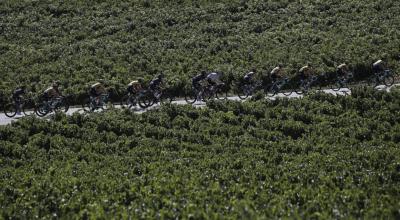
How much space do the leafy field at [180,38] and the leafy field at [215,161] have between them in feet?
28.5

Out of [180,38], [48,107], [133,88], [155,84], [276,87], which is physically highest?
[133,88]

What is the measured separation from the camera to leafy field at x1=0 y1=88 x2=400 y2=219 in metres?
12.9

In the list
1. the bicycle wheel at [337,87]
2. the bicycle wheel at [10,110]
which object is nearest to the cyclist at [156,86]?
the bicycle wheel at [10,110]

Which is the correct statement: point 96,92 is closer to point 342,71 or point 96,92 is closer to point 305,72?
point 305,72

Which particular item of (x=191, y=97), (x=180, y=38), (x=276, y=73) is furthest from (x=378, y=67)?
(x=180, y=38)

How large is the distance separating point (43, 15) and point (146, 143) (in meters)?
36.9

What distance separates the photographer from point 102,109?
2583cm

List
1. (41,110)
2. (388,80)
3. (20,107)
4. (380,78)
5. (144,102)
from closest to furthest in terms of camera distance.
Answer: (41,110), (20,107), (144,102), (380,78), (388,80)

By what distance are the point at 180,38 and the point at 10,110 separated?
18768mm

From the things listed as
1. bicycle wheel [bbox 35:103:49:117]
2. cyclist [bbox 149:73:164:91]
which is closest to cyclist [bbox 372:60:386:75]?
cyclist [bbox 149:73:164:91]

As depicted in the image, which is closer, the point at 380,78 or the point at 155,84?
the point at 155,84

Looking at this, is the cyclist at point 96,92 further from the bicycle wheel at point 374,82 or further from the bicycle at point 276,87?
the bicycle wheel at point 374,82

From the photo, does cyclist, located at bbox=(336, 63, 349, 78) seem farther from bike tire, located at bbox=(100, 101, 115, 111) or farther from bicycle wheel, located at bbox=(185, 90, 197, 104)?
bike tire, located at bbox=(100, 101, 115, 111)

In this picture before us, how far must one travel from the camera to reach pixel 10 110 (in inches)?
1070
